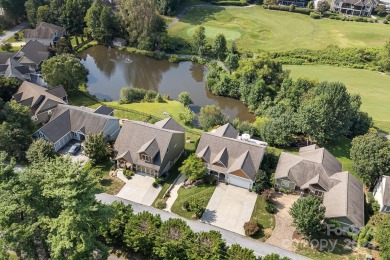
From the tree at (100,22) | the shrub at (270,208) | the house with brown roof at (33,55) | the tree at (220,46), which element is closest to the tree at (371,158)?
the shrub at (270,208)

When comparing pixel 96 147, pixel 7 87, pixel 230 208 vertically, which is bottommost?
pixel 230 208

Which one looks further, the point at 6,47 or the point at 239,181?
the point at 6,47

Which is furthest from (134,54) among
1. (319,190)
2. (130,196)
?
(319,190)

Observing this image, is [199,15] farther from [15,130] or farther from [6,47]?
[15,130]

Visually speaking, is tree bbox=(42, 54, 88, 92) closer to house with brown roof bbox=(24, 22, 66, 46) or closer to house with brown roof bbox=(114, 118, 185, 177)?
house with brown roof bbox=(24, 22, 66, 46)

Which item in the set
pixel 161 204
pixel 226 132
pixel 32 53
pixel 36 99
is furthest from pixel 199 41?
pixel 161 204
